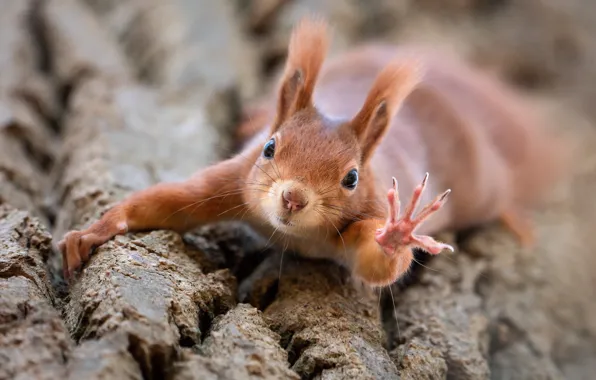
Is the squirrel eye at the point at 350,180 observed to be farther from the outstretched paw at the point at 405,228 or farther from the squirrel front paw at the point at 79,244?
the squirrel front paw at the point at 79,244

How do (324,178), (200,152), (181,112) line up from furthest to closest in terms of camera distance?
(181,112)
(200,152)
(324,178)

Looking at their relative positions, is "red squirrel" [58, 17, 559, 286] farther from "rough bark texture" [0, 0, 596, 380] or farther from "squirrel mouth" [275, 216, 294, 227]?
"rough bark texture" [0, 0, 596, 380]

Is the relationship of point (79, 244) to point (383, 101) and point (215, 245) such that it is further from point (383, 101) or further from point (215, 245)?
point (383, 101)

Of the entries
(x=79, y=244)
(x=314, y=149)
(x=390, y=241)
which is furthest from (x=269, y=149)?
(x=79, y=244)

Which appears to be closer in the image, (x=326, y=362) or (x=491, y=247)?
(x=326, y=362)

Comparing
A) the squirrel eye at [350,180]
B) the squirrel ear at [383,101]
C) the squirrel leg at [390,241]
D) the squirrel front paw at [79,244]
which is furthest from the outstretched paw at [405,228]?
the squirrel front paw at [79,244]

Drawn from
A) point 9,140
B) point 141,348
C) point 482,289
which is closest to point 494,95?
point 482,289

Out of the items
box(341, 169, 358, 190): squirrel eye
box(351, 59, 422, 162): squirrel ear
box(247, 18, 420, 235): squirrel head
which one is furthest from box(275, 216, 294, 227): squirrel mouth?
box(351, 59, 422, 162): squirrel ear

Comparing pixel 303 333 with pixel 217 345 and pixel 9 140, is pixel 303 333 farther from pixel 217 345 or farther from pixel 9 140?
pixel 9 140
